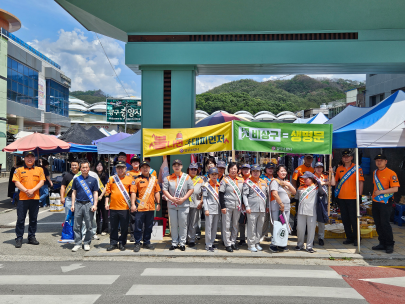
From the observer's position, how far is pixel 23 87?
113 feet

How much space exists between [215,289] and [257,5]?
689 centimetres

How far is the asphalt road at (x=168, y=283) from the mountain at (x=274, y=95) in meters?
76.8

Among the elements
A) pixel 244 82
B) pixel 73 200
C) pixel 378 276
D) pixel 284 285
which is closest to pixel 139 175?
pixel 73 200

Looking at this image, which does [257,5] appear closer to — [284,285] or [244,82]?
[284,285]

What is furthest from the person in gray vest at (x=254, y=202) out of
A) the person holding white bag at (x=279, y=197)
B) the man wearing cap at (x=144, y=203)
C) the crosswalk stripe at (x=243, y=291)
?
the crosswalk stripe at (x=243, y=291)

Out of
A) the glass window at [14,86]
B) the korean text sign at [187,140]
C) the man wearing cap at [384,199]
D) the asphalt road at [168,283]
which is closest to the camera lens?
the asphalt road at [168,283]

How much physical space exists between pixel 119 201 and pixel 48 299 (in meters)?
2.65

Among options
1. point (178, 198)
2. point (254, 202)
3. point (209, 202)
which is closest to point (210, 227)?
point (209, 202)

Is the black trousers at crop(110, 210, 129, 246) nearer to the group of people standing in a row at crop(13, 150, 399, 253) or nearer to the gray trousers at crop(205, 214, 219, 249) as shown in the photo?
the group of people standing in a row at crop(13, 150, 399, 253)

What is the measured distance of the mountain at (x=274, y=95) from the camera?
84438 millimetres

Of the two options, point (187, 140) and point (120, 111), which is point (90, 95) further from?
point (187, 140)

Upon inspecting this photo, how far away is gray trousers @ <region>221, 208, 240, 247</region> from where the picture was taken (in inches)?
282

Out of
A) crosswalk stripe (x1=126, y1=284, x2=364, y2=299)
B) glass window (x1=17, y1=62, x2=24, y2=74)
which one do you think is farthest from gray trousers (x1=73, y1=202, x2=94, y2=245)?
glass window (x1=17, y1=62, x2=24, y2=74)

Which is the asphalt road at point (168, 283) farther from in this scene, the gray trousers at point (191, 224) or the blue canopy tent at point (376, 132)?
the blue canopy tent at point (376, 132)
